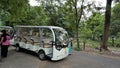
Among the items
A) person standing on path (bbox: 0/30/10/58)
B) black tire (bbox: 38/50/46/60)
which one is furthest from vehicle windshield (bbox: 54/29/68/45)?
person standing on path (bbox: 0/30/10/58)

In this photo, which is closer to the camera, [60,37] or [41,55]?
[41,55]

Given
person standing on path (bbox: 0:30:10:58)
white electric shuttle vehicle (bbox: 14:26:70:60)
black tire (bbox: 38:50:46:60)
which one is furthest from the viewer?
black tire (bbox: 38:50:46:60)

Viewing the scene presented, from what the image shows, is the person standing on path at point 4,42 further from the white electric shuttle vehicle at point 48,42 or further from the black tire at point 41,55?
the black tire at point 41,55

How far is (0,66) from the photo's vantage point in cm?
612

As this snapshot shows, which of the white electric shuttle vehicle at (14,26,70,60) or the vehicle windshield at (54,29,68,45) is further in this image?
the vehicle windshield at (54,29,68,45)

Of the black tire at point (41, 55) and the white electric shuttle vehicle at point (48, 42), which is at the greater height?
the white electric shuttle vehicle at point (48, 42)

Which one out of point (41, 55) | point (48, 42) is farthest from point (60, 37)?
point (41, 55)

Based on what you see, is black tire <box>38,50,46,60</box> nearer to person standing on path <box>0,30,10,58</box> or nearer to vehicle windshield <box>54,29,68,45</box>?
vehicle windshield <box>54,29,68,45</box>

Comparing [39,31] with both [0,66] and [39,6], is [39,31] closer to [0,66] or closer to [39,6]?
[0,66]

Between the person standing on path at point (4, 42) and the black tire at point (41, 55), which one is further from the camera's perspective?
the black tire at point (41, 55)

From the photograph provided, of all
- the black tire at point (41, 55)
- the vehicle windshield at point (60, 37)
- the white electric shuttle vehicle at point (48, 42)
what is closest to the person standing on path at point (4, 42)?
the white electric shuttle vehicle at point (48, 42)

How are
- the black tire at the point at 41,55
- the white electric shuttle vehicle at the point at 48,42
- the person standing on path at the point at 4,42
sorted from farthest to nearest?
the black tire at the point at 41,55, the person standing on path at the point at 4,42, the white electric shuttle vehicle at the point at 48,42

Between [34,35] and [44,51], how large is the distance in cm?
130

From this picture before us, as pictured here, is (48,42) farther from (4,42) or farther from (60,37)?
(4,42)
